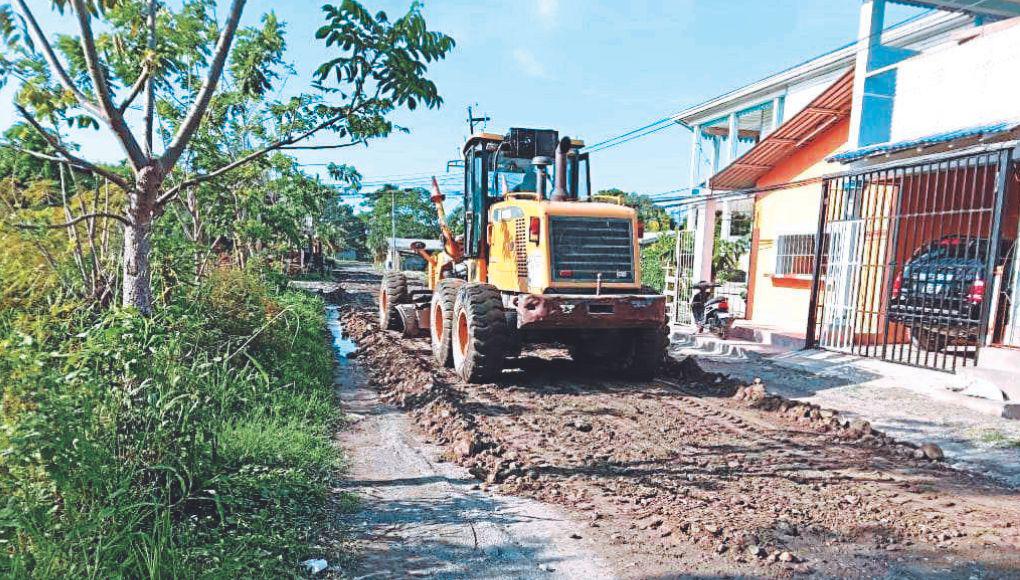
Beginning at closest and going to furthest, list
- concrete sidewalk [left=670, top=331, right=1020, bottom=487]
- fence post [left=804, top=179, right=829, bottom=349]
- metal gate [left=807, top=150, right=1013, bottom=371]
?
concrete sidewalk [left=670, top=331, right=1020, bottom=487], metal gate [left=807, top=150, right=1013, bottom=371], fence post [left=804, top=179, right=829, bottom=349]

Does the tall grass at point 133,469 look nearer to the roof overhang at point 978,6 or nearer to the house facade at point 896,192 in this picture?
the house facade at point 896,192

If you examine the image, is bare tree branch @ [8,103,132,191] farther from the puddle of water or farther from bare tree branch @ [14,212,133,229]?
the puddle of water

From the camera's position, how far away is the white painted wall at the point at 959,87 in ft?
26.1

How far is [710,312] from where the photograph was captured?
11484 millimetres

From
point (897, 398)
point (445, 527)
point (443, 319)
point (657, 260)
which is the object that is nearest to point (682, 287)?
point (657, 260)

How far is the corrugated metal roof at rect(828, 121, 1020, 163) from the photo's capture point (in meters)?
7.40

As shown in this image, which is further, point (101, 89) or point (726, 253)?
point (726, 253)

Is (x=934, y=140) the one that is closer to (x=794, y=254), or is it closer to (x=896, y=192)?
(x=896, y=192)

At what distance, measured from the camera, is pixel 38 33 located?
326 cm

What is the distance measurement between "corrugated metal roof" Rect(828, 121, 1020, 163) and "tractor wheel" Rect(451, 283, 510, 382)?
5967mm

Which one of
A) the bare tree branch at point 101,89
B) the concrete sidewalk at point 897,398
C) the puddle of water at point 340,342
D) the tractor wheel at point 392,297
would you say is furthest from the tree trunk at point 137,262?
the tractor wheel at point 392,297

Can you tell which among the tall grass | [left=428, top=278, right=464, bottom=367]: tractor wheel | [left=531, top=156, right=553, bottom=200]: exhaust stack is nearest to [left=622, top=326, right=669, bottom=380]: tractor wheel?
[left=531, top=156, right=553, bottom=200]: exhaust stack

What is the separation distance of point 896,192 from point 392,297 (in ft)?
28.8

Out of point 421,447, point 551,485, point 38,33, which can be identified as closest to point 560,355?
point 421,447
